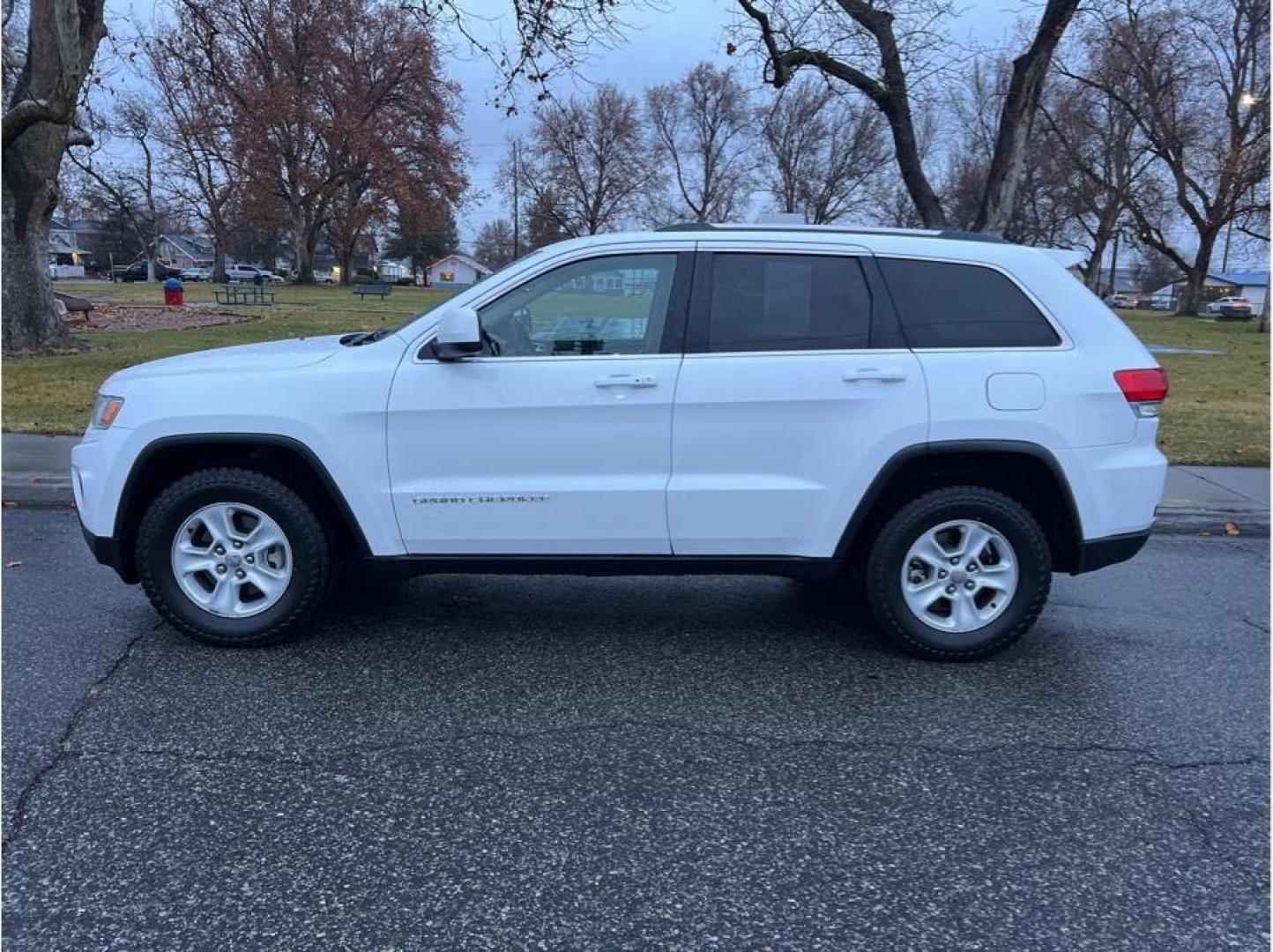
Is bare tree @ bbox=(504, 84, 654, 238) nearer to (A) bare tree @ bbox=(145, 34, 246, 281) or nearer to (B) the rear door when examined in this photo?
(A) bare tree @ bbox=(145, 34, 246, 281)

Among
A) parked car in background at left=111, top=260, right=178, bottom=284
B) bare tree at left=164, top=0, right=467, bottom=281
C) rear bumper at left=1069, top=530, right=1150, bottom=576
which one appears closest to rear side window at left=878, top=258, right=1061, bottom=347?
rear bumper at left=1069, top=530, right=1150, bottom=576

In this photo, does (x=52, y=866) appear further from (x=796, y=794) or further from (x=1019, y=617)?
(x=1019, y=617)

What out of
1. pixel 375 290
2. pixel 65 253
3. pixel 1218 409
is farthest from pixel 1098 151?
pixel 65 253

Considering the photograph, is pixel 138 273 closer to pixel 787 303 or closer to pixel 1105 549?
pixel 787 303

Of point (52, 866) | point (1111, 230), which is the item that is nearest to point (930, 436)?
point (52, 866)

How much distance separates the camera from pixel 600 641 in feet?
15.3

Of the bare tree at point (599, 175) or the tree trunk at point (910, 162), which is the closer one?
the tree trunk at point (910, 162)

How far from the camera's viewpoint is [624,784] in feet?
10.9

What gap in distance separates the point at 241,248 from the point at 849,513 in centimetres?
10488

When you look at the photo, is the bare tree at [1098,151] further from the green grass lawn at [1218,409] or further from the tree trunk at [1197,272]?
the green grass lawn at [1218,409]

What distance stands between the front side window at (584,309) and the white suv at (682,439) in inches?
0.4

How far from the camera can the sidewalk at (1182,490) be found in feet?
23.8

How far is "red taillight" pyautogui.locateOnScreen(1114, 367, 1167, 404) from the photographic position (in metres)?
4.25

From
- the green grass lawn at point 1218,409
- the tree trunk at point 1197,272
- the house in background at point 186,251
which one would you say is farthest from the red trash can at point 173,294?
the house in background at point 186,251
